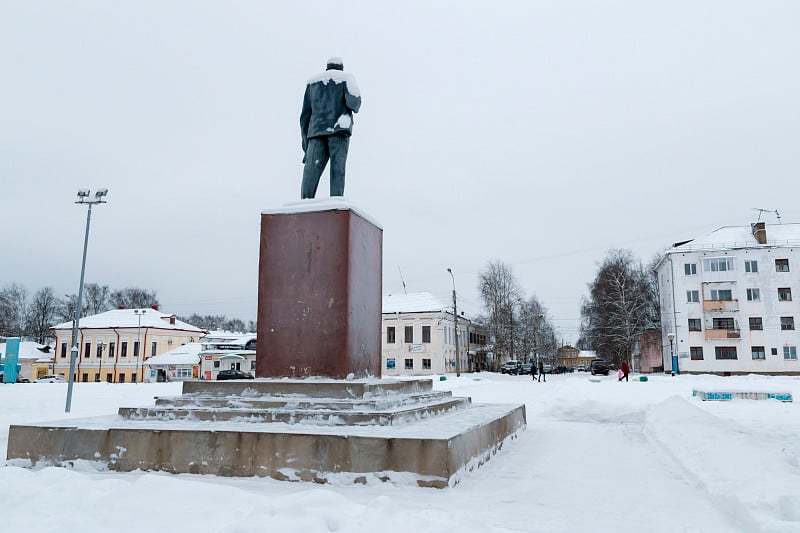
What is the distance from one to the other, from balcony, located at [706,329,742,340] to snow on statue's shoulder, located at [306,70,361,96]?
134 ft

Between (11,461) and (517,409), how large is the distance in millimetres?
6458

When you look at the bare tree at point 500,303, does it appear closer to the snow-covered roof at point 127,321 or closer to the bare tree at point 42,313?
the snow-covered roof at point 127,321

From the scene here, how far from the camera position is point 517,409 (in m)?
8.82

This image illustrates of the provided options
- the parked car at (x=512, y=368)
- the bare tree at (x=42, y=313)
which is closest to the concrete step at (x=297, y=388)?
the parked car at (x=512, y=368)

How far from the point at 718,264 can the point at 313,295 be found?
Answer: 4273 cm

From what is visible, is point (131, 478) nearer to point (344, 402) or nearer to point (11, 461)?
point (11, 461)

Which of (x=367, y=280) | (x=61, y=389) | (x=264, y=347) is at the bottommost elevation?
(x=61, y=389)

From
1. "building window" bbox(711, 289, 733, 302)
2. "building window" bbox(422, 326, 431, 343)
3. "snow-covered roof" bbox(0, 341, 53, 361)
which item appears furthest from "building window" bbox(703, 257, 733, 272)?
"snow-covered roof" bbox(0, 341, 53, 361)

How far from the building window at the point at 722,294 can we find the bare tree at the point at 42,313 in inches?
2908

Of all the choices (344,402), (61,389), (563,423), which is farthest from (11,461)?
(61,389)

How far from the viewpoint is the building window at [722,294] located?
41.6 m

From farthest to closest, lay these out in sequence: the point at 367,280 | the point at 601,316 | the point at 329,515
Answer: the point at 601,316 → the point at 367,280 → the point at 329,515

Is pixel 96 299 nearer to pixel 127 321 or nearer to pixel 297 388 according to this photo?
pixel 127 321

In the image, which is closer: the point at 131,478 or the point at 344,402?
the point at 131,478
